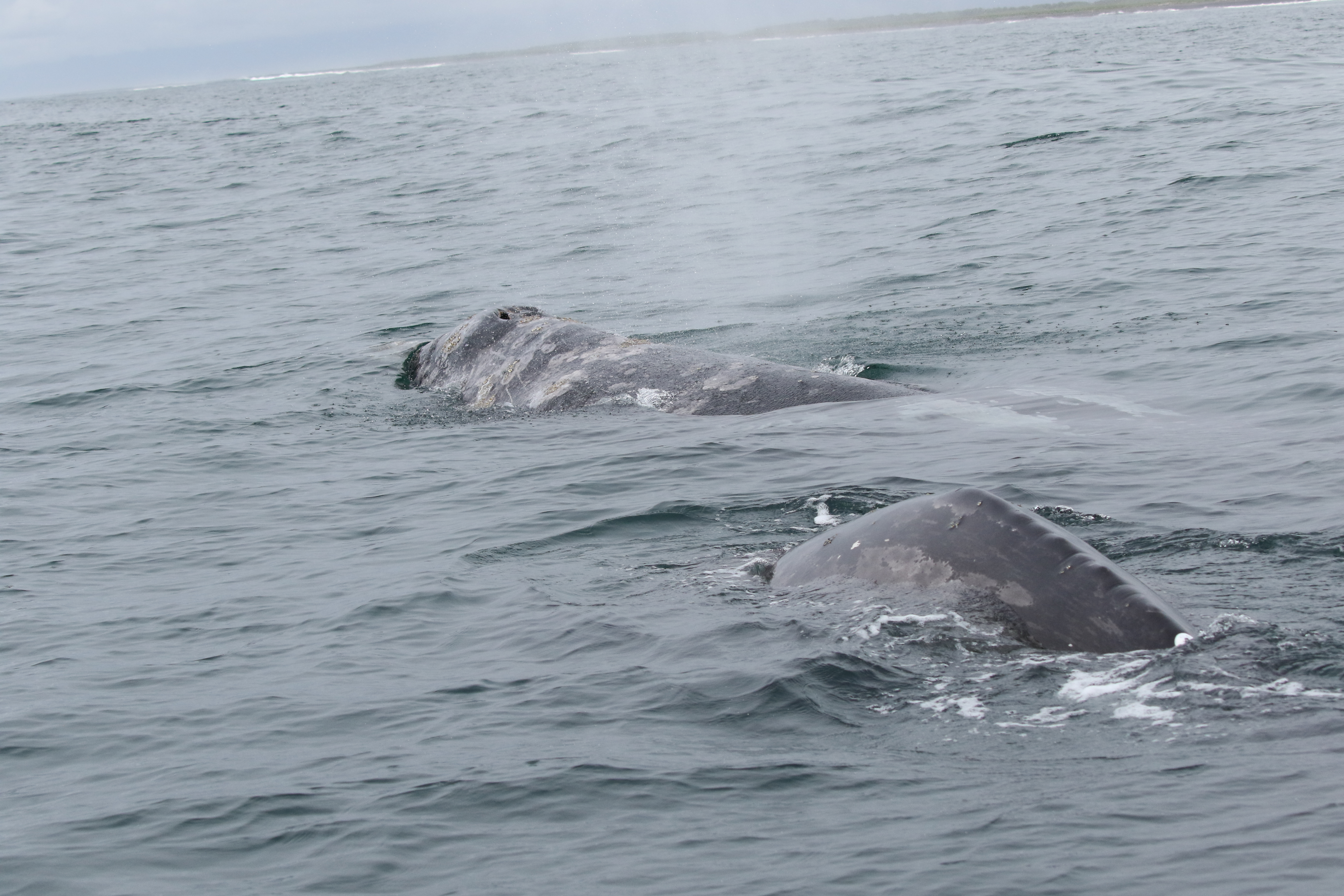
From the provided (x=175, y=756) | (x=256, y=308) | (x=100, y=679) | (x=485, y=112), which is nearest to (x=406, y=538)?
(x=100, y=679)

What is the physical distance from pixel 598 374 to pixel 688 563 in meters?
5.41

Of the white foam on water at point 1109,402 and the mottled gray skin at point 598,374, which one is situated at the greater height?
the mottled gray skin at point 598,374

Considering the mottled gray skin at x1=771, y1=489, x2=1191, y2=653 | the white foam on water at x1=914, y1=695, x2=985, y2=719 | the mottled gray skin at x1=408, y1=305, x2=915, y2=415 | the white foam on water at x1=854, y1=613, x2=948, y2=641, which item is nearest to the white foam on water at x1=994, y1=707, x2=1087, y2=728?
the white foam on water at x1=914, y1=695, x2=985, y2=719

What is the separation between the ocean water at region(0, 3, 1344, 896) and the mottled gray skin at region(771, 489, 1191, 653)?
16 cm

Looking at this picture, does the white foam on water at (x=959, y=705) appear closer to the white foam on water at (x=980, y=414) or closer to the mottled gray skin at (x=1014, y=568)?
the mottled gray skin at (x=1014, y=568)

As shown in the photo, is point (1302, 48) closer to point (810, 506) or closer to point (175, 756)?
point (810, 506)

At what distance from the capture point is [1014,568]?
21.7 ft

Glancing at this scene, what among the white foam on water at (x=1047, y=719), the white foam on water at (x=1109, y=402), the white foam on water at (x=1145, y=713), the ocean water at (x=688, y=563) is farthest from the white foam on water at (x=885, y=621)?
the white foam on water at (x=1109, y=402)

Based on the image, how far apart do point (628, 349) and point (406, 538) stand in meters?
4.62

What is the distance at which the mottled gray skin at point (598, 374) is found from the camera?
43.3 ft

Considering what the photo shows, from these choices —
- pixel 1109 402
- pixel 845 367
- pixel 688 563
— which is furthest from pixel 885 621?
pixel 845 367

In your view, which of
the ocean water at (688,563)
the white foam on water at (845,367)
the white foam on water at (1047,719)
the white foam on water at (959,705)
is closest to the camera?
the ocean water at (688,563)

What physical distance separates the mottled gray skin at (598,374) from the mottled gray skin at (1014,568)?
556 centimetres

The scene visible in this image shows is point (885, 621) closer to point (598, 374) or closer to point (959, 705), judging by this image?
point (959, 705)
